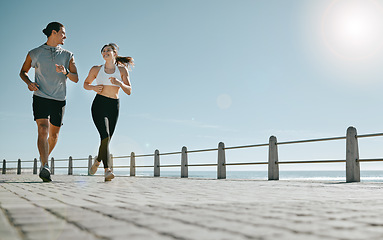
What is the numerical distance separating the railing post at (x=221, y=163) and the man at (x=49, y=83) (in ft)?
19.6

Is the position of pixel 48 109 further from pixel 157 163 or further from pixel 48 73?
pixel 157 163

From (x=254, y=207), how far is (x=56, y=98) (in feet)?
14.8

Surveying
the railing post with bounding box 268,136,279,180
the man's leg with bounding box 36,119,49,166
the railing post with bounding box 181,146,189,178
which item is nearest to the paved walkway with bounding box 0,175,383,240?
the man's leg with bounding box 36,119,49,166

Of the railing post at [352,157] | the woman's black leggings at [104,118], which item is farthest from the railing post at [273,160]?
the woman's black leggings at [104,118]

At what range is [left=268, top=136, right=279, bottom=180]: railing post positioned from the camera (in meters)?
9.95

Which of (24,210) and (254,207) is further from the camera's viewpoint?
(254,207)

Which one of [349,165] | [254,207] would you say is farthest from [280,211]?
[349,165]

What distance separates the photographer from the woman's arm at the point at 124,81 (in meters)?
6.67

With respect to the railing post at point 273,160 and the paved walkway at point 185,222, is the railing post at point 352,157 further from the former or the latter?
the paved walkway at point 185,222

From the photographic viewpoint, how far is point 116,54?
7227mm

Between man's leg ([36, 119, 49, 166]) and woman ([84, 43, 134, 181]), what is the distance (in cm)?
82

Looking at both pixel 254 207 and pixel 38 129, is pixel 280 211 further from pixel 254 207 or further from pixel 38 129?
pixel 38 129

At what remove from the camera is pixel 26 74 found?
642 cm

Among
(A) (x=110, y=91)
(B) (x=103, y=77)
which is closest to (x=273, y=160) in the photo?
(A) (x=110, y=91)
